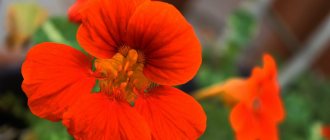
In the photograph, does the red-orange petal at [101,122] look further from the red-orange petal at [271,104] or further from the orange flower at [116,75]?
the red-orange petal at [271,104]

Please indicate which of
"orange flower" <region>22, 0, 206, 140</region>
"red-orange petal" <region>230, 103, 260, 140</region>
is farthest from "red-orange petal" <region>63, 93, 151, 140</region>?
"red-orange petal" <region>230, 103, 260, 140</region>

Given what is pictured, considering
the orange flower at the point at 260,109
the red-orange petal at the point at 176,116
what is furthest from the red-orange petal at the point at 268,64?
the red-orange petal at the point at 176,116

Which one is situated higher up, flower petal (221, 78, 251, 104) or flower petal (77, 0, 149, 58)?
flower petal (77, 0, 149, 58)

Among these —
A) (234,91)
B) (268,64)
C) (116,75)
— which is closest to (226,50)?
(234,91)

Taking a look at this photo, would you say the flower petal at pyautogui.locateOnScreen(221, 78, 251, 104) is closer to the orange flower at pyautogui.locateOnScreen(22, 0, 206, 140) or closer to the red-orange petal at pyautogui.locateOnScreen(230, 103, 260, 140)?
the red-orange petal at pyautogui.locateOnScreen(230, 103, 260, 140)

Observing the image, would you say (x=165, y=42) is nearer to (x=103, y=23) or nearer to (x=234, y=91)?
(x=103, y=23)

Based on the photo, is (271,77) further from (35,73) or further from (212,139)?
(212,139)
